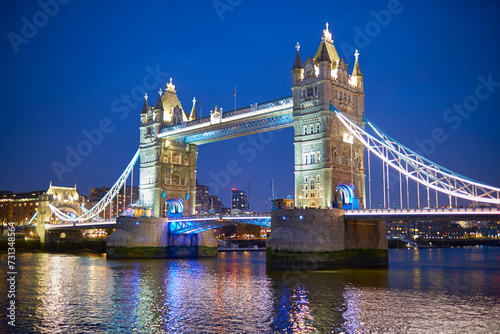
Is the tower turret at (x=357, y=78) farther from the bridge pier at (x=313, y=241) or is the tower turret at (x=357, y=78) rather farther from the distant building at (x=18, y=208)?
the distant building at (x=18, y=208)

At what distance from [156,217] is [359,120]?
3222cm

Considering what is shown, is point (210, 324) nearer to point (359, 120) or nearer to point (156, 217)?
point (359, 120)

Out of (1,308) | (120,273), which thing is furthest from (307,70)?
(1,308)

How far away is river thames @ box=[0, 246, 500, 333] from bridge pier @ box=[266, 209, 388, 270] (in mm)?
2101

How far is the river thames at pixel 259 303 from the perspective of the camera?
79.6ft

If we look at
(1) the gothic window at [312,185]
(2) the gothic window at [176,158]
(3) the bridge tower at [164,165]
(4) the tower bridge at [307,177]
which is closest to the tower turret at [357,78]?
(4) the tower bridge at [307,177]

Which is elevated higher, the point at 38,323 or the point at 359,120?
the point at 359,120


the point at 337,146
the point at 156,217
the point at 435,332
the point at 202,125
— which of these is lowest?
the point at 435,332

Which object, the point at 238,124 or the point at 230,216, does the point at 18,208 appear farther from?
the point at 238,124

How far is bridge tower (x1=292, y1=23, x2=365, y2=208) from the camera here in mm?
53656

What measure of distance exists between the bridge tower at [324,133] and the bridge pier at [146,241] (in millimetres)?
25138

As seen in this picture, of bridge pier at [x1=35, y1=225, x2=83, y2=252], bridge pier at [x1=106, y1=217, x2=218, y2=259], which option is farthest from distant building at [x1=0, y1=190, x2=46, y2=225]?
bridge pier at [x1=106, y1=217, x2=218, y2=259]

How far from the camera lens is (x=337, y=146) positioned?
54.9 m

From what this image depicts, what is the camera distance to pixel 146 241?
70812 millimetres
